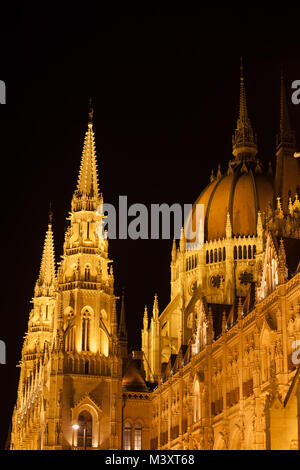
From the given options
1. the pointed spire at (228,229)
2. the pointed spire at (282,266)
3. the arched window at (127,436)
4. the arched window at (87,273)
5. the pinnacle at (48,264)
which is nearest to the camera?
the pointed spire at (282,266)

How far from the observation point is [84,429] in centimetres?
8781

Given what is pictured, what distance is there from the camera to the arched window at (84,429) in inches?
3445

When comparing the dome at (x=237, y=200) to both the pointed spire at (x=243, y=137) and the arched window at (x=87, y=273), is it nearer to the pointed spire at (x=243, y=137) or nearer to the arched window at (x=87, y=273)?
the pointed spire at (x=243, y=137)

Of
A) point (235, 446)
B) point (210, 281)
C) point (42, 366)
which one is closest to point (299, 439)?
point (235, 446)

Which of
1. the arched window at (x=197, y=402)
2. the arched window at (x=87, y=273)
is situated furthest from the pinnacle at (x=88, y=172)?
the arched window at (x=197, y=402)

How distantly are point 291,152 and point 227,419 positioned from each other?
2739 centimetres

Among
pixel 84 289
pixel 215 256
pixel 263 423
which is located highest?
pixel 215 256

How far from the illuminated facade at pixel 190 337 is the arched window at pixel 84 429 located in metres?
0.11

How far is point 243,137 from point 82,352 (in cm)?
4437

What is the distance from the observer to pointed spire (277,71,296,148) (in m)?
79.4

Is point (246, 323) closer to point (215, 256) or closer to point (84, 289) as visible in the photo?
point (84, 289)

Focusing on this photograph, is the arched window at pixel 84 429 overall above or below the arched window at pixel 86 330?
below

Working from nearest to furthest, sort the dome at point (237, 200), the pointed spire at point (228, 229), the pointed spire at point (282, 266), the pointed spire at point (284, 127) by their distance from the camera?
the pointed spire at point (282, 266), the pointed spire at point (284, 127), the pointed spire at point (228, 229), the dome at point (237, 200)

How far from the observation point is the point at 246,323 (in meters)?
68.8
